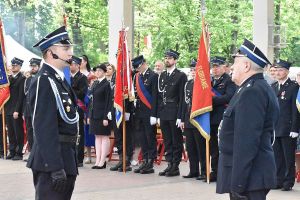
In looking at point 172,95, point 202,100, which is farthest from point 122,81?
point 202,100

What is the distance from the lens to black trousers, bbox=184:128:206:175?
36.7ft

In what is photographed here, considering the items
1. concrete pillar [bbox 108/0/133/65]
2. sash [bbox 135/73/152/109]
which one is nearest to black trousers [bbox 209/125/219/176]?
sash [bbox 135/73/152/109]

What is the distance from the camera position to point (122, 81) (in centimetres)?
1218

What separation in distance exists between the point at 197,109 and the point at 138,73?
222cm

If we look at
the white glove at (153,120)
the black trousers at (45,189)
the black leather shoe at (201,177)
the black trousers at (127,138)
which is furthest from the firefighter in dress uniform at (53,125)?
the black trousers at (127,138)

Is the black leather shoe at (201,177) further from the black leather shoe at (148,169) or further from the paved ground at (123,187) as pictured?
the black leather shoe at (148,169)

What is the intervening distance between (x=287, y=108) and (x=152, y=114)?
2.71 meters

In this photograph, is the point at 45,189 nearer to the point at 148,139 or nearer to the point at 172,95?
the point at 172,95

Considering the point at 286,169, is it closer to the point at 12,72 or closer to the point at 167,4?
the point at 12,72

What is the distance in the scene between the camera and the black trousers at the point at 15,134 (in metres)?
14.4

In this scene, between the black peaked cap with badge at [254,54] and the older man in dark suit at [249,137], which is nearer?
the older man in dark suit at [249,137]

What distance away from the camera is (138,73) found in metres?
12.6

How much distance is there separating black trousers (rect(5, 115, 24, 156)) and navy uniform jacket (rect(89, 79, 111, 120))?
2.25 metres

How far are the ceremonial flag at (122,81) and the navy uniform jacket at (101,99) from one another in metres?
0.59
